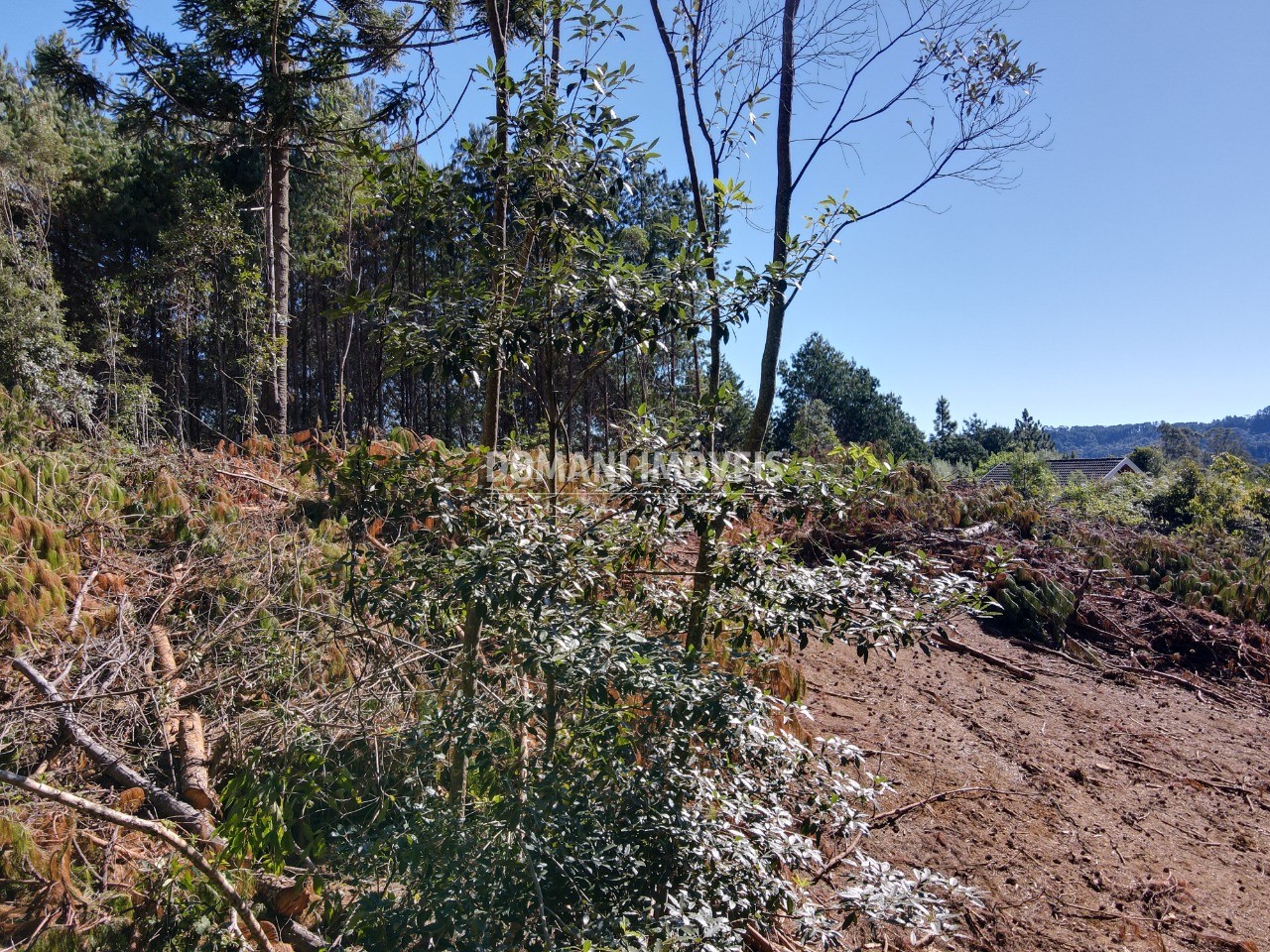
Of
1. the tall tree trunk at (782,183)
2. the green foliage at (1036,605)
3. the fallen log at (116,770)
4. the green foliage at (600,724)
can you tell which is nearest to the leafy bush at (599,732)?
the green foliage at (600,724)

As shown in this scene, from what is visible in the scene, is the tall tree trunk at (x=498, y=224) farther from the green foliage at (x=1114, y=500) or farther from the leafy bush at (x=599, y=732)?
the green foliage at (x=1114, y=500)

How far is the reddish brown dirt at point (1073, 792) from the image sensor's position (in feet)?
9.41

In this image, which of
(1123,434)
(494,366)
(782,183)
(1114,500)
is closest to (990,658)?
(782,183)

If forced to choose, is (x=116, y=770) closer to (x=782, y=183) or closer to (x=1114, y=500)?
(x=782, y=183)

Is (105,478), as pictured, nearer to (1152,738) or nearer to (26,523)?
(26,523)

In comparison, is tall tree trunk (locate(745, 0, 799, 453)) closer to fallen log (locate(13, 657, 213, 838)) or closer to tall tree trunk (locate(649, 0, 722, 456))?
tall tree trunk (locate(649, 0, 722, 456))

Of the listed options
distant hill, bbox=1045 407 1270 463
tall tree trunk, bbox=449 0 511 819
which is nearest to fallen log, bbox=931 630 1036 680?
tall tree trunk, bbox=449 0 511 819

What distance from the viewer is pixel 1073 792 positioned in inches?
148

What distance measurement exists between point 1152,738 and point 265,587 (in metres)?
5.61

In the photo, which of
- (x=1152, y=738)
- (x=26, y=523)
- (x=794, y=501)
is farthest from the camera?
(x=1152, y=738)

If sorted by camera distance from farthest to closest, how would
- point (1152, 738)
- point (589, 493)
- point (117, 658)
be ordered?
point (1152, 738)
point (117, 658)
point (589, 493)

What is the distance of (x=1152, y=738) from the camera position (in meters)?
4.57

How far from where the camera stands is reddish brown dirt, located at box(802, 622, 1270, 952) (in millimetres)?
2867

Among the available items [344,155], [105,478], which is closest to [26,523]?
[105,478]
